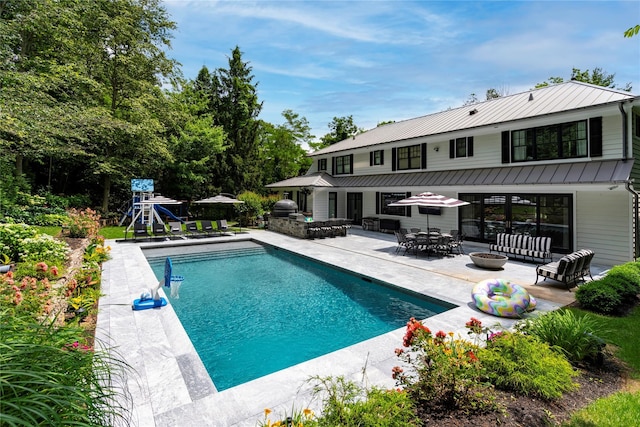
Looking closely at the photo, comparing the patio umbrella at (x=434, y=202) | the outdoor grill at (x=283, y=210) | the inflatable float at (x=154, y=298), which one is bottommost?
the inflatable float at (x=154, y=298)

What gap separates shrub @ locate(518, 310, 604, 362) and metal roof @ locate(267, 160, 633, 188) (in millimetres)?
8040

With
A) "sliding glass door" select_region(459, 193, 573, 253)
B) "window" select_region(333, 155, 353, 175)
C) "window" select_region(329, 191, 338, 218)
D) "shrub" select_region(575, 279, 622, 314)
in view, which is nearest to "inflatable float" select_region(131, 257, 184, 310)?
"shrub" select_region(575, 279, 622, 314)

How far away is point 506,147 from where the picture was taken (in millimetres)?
13961

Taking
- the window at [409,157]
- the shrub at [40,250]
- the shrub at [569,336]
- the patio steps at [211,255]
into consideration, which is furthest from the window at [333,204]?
the shrub at [569,336]

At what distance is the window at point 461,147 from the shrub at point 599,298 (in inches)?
397

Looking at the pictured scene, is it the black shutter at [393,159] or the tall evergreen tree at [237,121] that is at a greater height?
the tall evergreen tree at [237,121]

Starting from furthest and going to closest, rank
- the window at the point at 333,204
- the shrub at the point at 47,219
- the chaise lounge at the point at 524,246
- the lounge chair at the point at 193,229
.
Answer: the window at the point at 333,204 < the lounge chair at the point at 193,229 < the shrub at the point at 47,219 < the chaise lounge at the point at 524,246

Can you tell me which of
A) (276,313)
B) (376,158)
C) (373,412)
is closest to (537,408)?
(373,412)

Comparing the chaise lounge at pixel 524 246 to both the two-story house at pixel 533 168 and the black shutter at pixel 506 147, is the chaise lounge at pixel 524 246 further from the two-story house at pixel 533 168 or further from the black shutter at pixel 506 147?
the black shutter at pixel 506 147

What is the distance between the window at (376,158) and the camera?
20969 mm

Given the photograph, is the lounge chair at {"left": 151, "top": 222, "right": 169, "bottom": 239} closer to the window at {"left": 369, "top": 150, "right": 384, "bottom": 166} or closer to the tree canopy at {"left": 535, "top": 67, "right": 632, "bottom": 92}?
the window at {"left": 369, "top": 150, "right": 384, "bottom": 166}

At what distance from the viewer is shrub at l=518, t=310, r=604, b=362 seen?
4379 mm

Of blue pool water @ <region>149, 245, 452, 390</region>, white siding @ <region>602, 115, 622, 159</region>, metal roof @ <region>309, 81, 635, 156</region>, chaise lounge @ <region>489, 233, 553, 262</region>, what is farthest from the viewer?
metal roof @ <region>309, 81, 635, 156</region>

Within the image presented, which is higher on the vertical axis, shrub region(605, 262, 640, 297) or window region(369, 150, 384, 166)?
window region(369, 150, 384, 166)
